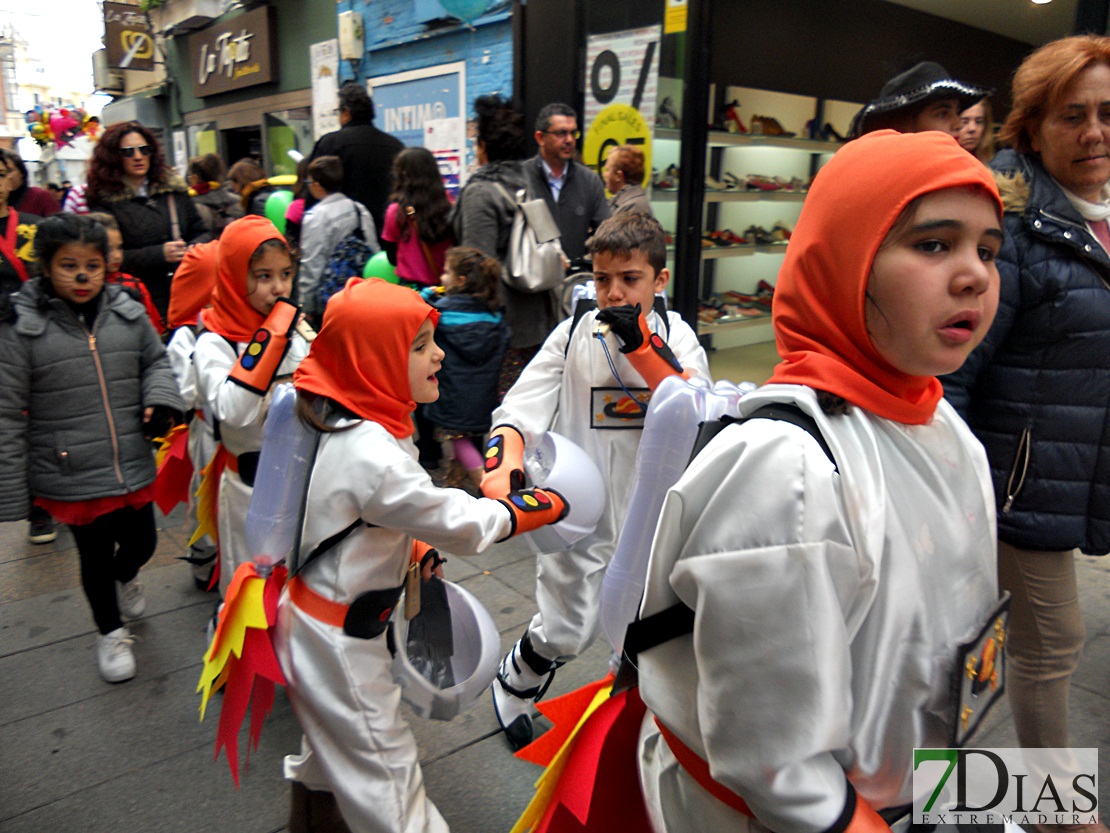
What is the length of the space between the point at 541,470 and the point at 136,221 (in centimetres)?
388

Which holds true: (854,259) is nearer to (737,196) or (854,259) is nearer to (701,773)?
(701,773)

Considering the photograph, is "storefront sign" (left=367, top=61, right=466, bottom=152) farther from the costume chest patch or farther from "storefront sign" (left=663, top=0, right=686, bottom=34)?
the costume chest patch

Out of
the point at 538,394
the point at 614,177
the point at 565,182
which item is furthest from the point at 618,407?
the point at 614,177

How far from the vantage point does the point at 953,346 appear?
1145 mm

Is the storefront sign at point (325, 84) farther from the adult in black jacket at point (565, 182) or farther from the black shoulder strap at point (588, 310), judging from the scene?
the black shoulder strap at point (588, 310)

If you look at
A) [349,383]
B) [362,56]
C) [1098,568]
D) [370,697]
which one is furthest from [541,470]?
[362,56]

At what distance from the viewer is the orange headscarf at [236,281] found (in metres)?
3.30

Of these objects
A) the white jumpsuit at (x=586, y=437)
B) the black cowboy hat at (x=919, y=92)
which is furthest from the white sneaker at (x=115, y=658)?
the black cowboy hat at (x=919, y=92)

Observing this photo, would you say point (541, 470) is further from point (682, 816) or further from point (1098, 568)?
point (1098, 568)

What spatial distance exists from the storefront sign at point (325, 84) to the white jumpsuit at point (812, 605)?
9.93m

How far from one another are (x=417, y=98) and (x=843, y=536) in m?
8.73

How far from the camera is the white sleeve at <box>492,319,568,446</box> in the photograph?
2.80m

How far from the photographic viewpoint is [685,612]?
1217 millimetres

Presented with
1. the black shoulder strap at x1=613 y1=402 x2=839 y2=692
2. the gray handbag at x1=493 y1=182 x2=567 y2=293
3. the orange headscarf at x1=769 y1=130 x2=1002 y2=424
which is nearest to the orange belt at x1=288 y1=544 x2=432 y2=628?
the black shoulder strap at x1=613 y1=402 x2=839 y2=692
